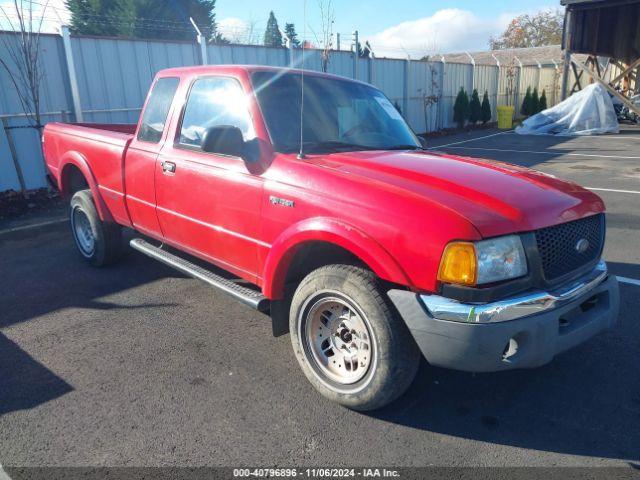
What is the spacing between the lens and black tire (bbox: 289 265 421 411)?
8.95 ft

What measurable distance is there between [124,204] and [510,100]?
27081 millimetres

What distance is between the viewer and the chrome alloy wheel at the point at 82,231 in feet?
18.4

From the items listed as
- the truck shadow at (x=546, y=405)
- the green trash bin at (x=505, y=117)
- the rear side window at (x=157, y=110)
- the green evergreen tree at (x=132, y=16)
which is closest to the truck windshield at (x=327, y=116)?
the rear side window at (x=157, y=110)

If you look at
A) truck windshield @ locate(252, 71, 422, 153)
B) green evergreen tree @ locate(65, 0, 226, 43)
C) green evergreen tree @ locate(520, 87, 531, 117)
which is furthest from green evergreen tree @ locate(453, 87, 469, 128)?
green evergreen tree @ locate(65, 0, 226, 43)

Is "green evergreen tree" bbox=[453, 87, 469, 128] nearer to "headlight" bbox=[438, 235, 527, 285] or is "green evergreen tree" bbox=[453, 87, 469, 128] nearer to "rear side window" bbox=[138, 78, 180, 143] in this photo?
"rear side window" bbox=[138, 78, 180, 143]

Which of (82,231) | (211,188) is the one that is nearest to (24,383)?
(211,188)

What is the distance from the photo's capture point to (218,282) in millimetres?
3732

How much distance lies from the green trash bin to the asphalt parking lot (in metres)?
20.4

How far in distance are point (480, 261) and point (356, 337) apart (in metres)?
0.91

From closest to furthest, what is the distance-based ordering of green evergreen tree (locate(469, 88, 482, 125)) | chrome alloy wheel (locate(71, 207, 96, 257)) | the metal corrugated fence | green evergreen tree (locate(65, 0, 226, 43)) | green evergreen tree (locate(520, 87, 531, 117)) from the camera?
chrome alloy wheel (locate(71, 207, 96, 257)) < the metal corrugated fence < green evergreen tree (locate(469, 88, 482, 125)) < green evergreen tree (locate(520, 87, 531, 117)) < green evergreen tree (locate(65, 0, 226, 43))

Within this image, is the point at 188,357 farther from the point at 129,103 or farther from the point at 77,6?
the point at 77,6

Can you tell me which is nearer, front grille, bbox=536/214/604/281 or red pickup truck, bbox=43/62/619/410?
red pickup truck, bbox=43/62/619/410

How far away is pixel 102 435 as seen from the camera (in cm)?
278

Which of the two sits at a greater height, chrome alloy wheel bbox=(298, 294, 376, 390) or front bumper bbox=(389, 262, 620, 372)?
front bumper bbox=(389, 262, 620, 372)
